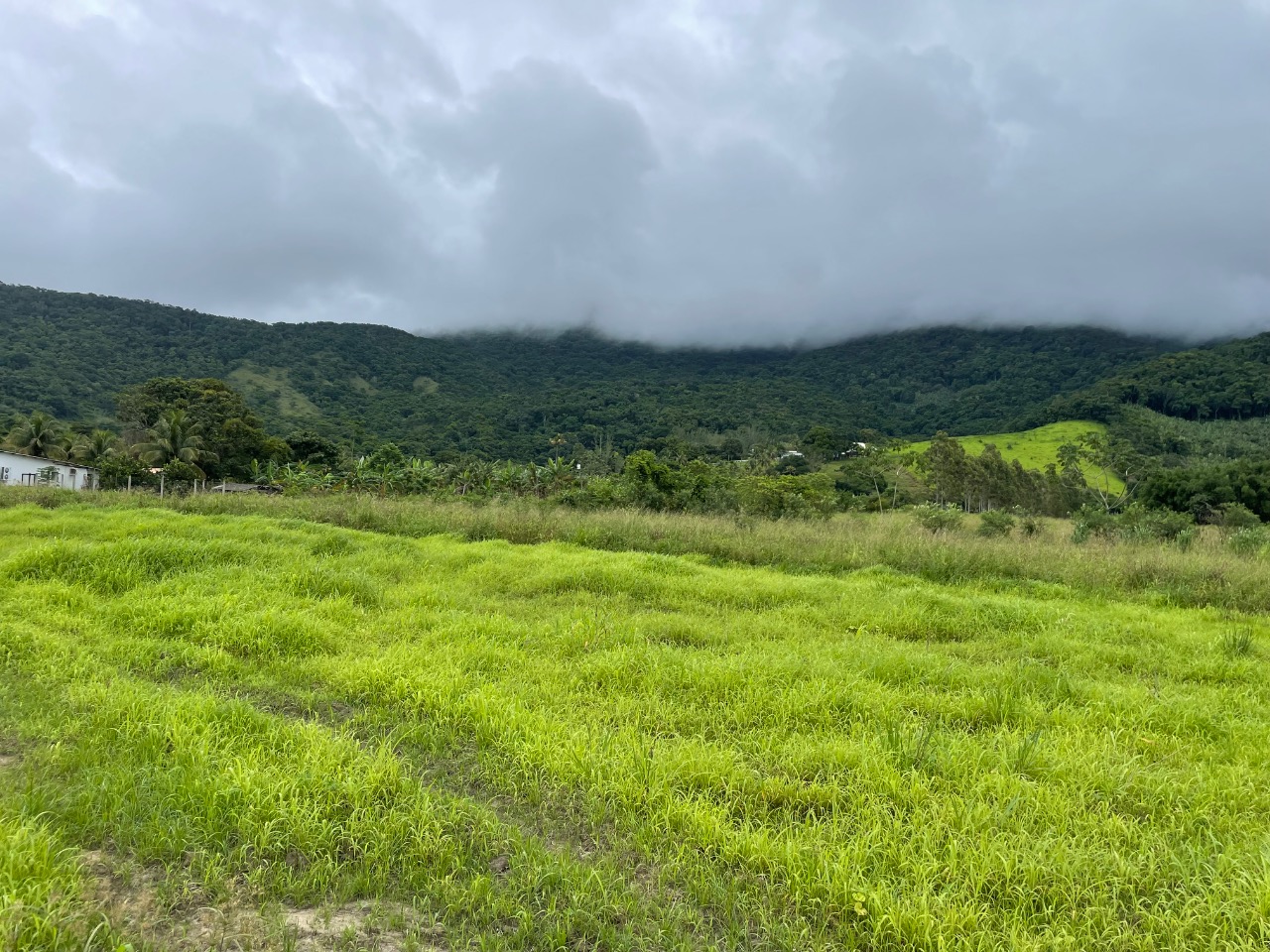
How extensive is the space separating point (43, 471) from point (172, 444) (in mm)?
7906

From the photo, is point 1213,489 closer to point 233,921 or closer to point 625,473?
point 625,473

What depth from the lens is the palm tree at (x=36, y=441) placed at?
46.3 metres

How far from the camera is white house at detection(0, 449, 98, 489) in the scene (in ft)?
129

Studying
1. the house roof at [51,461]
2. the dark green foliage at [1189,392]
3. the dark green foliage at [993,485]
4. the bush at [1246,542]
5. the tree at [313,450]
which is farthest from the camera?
the dark green foliage at [1189,392]

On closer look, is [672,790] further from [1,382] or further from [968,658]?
[1,382]

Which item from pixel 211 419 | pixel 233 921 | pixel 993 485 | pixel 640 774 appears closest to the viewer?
pixel 233 921

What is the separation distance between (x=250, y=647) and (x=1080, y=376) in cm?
15007

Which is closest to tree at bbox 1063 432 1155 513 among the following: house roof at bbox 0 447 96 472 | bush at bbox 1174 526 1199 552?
bush at bbox 1174 526 1199 552

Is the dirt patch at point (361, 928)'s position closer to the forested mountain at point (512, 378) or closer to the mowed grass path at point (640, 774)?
the mowed grass path at point (640, 774)

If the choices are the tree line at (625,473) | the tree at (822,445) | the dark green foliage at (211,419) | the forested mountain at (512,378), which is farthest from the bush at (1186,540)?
the forested mountain at (512,378)

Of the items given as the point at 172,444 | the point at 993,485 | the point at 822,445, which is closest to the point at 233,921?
the point at 993,485

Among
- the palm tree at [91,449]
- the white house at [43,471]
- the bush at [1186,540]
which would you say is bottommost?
the white house at [43,471]

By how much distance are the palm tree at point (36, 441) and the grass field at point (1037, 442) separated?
75.6m

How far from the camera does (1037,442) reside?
7350cm
